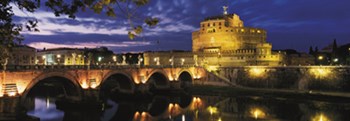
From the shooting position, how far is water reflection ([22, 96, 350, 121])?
3678cm

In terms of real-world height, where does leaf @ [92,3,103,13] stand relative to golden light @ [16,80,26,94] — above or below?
above

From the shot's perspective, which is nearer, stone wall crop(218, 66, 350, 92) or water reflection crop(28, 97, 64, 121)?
water reflection crop(28, 97, 64, 121)

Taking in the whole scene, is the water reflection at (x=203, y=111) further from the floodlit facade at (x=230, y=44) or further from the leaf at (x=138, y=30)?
the floodlit facade at (x=230, y=44)

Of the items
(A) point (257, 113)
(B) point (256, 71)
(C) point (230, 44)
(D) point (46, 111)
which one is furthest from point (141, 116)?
(C) point (230, 44)

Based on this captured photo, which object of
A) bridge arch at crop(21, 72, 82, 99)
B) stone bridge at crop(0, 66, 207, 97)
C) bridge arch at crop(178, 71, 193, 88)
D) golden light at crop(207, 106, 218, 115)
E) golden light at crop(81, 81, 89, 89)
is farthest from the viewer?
bridge arch at crop(178, 71, 193, 88)

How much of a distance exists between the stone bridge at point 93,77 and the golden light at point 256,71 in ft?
43.9

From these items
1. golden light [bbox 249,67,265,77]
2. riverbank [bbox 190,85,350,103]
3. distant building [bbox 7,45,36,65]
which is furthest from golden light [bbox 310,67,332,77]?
distant building [bbox 7,45,36,65]

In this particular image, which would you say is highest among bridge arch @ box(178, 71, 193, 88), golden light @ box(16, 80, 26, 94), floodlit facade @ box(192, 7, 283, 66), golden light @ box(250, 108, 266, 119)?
floodlit facade @ box(192, 7, 283, 66)

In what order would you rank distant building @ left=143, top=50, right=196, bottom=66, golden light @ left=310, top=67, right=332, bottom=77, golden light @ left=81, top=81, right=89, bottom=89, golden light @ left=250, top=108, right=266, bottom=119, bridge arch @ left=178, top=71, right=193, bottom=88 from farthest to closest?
distant building @ left=143, top=50, right=196, bottom=66, bridge arch @ left=178, top=71, right=193, bottom=88, golden light @ left=310, top=67, right=332, bottom=77, golden light @ left=81, top=81, right=89, bottom=89, golden light @ left=250, top=108, right=266, bottom=119

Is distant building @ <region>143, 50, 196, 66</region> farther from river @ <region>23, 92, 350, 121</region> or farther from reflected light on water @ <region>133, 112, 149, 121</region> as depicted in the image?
reflected light on water @ <region>133, 112, 149, 121</region>

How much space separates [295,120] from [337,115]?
6.61 m

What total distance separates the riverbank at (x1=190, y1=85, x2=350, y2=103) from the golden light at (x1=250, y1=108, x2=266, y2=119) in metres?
13.4

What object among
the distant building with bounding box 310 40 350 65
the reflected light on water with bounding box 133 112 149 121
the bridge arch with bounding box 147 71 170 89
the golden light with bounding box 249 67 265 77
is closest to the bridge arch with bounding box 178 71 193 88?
the bridge arch with bounding box 147 71 170 89

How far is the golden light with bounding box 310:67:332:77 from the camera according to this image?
191ft
